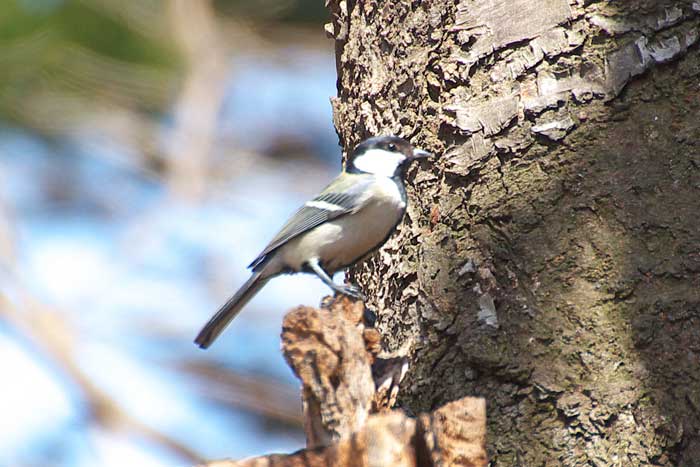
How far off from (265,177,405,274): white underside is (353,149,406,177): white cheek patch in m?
0.05

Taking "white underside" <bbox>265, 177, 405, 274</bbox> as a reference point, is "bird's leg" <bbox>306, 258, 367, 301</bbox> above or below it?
below

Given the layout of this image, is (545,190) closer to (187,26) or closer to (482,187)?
(482,187)

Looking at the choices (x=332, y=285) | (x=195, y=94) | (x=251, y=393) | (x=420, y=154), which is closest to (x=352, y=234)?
(x=332, y=285)

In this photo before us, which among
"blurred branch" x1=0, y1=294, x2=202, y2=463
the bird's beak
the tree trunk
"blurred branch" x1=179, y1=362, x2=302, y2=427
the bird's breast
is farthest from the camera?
"blurred branch" x1=179, y1=362, x2=302, y2=427

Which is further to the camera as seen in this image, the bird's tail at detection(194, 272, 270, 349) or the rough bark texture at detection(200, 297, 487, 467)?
the bird's tail at detection(194, 272, 270, 349)

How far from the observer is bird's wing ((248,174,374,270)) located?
7.26ft

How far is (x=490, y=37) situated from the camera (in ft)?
5.98

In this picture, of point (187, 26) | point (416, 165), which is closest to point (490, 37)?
point (416, 165)

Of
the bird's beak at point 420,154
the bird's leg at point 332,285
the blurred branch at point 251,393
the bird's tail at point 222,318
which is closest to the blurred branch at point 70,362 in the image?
the blurred branch at point 251,393

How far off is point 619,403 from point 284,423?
2876 millimetres

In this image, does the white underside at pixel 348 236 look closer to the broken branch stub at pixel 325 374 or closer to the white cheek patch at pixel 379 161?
the white cheek patch at pixel 379 161

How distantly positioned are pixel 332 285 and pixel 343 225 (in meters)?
0.20

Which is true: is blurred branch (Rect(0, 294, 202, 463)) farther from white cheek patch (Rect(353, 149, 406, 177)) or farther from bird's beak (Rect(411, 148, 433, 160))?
bird's beak (Rect(411, 148, 433, 160))

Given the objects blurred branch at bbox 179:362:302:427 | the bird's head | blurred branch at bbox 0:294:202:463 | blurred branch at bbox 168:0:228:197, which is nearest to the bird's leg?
the bird's head
